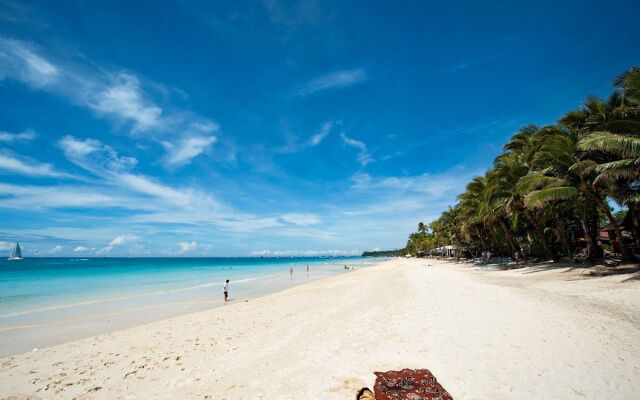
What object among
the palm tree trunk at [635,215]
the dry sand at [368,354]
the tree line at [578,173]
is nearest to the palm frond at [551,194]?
the tree line at [578,173]

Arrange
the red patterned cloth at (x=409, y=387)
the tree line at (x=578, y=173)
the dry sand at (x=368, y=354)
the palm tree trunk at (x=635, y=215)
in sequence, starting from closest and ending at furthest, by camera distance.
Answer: the red patterned cloth at (x=409, y=387)
the dry sand at (x=368, y=354)
the tree line at (x=578, y=173)
the palm tree trunk at (x=635, y=215)

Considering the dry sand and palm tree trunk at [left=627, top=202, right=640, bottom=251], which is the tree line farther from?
the dry sand

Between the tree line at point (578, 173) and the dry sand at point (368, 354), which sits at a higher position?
the tree line at point (578, 173)

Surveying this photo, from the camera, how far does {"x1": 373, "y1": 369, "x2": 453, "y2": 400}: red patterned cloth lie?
4.00 m

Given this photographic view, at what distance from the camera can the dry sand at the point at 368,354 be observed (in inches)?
190

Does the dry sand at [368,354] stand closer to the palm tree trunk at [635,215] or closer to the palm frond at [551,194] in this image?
the palm frond at [551,194]

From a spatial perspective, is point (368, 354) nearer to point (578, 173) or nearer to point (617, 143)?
point (617, 143)

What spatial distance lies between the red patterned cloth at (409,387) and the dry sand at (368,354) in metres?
0.38

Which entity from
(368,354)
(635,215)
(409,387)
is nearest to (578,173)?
(635,215)

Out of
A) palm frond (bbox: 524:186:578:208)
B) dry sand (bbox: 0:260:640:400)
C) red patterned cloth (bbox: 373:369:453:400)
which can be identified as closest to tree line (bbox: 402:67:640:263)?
palm frond (bbox: 524:186:578:208)

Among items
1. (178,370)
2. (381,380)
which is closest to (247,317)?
(178,370)

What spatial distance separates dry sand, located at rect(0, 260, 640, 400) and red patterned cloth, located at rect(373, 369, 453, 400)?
0.38 m

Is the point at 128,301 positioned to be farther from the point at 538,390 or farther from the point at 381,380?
the point at 538,390

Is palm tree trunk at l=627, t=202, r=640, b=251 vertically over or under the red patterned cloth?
over
